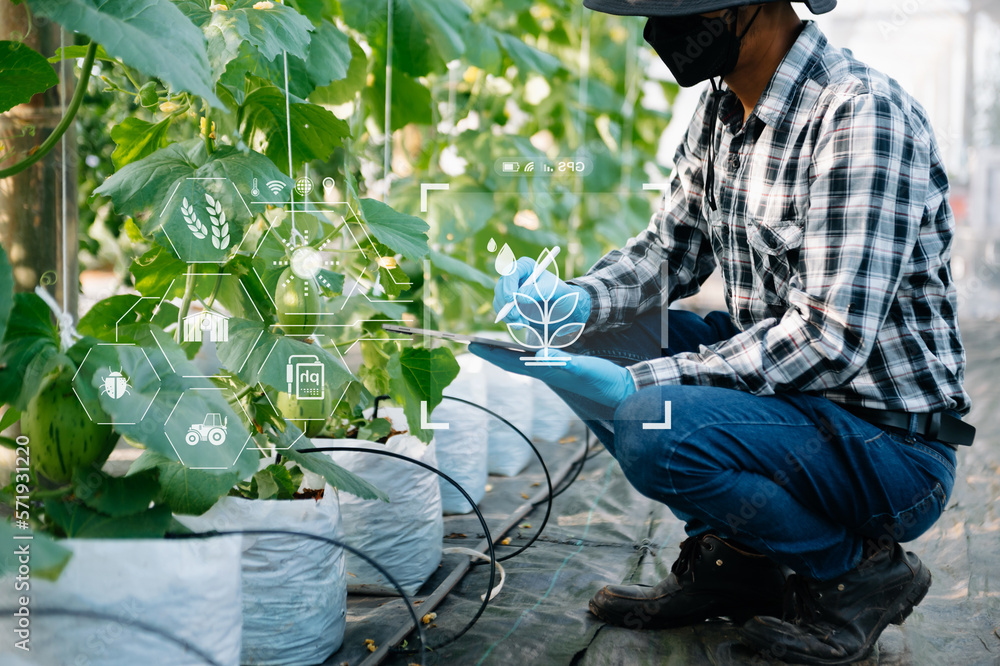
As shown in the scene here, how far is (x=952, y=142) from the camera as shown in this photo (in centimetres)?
517

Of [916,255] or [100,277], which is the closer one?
[916,255]

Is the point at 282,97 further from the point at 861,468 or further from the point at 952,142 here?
the point at 952,142

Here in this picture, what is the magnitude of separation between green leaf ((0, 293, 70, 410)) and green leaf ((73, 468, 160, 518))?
0.10 metres

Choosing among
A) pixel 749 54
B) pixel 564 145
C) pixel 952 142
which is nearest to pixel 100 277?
pixel 564 145

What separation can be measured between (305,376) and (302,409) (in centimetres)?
10

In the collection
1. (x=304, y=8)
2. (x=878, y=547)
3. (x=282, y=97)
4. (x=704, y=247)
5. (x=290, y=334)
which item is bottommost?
(x=878, y=547)

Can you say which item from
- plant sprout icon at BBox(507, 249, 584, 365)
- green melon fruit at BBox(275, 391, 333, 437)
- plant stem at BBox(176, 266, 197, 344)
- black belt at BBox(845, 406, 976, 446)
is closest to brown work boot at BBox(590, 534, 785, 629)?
black belt at BBox(845, 406, 976, 446)

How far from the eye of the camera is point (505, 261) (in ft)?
4.10

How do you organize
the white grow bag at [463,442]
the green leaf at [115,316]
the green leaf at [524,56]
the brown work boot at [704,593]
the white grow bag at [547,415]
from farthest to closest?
the white grow bag at [547,415]
the green leaf at [524,56]
the white grow bag at [463,442]
the brown work boot at [704,593]
the green leaf at [115,316]

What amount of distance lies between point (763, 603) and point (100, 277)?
5.24 metres

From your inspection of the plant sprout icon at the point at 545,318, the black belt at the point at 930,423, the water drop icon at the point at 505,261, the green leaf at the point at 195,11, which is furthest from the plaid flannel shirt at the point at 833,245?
the green leaf at the point at 195,11

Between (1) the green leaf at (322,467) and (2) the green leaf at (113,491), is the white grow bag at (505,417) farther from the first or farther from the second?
(2) the green leaf at (113,491)

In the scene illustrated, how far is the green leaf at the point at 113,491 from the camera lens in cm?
79

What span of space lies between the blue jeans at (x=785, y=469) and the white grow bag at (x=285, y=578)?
0.41 meters
